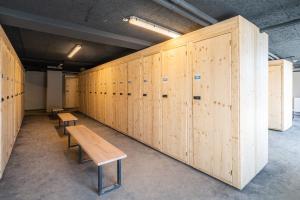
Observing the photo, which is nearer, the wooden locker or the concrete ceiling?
the concrete ceiling

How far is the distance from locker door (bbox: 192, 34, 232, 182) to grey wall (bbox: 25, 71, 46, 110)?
1107 cm

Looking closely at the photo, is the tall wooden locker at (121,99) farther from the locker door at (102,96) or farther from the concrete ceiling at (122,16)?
the locker door at (102,96)

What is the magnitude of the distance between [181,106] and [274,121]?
4450 millimetres

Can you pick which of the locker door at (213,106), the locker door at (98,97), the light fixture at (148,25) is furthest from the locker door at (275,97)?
the locker door at (98,97)

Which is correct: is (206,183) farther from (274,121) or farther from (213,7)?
(274,121)

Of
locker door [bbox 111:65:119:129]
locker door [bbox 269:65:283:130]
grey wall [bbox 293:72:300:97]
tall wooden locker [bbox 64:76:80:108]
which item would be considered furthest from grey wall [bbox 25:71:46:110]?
grey wall [bbox 293:72:300:97]

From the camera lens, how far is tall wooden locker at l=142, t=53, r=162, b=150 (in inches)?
146

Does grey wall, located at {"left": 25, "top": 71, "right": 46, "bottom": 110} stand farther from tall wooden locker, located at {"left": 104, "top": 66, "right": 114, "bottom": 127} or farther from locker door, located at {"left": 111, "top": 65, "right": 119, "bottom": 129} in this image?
locker door, located at {"left": 111, "top": 65, "right": 119, "bottom": 129}

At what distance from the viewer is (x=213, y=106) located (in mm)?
2564

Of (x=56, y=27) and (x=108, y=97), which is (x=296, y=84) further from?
(x=56, y=27)

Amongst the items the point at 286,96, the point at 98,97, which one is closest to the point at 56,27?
the point at 98,97

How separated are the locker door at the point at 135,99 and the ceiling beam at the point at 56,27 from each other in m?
0.69

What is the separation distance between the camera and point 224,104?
2420mm

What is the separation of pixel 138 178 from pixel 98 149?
790 millimetres
